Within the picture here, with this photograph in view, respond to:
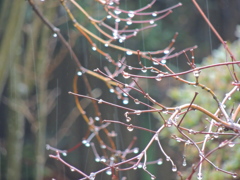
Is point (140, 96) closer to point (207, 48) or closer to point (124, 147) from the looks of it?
point (124, 147)

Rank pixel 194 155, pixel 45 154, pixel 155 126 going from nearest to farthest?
pixel 194 155 < pixel 155 126 < pixel 45 154

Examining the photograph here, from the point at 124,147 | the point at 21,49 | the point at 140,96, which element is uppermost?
the point at 21,49

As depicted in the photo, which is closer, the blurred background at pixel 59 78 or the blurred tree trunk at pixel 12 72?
the blurred background at pixel 59 78

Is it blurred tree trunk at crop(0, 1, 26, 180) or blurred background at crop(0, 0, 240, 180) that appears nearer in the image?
blurred background at crop(0, 0, 240, 180)

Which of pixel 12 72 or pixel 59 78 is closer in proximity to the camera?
pixel 59 78

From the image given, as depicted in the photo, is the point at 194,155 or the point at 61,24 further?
the point at 61,24

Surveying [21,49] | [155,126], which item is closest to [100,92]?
[155,126]

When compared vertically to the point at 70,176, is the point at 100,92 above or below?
above

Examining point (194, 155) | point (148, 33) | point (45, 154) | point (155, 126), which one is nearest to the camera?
point (194, 155)
